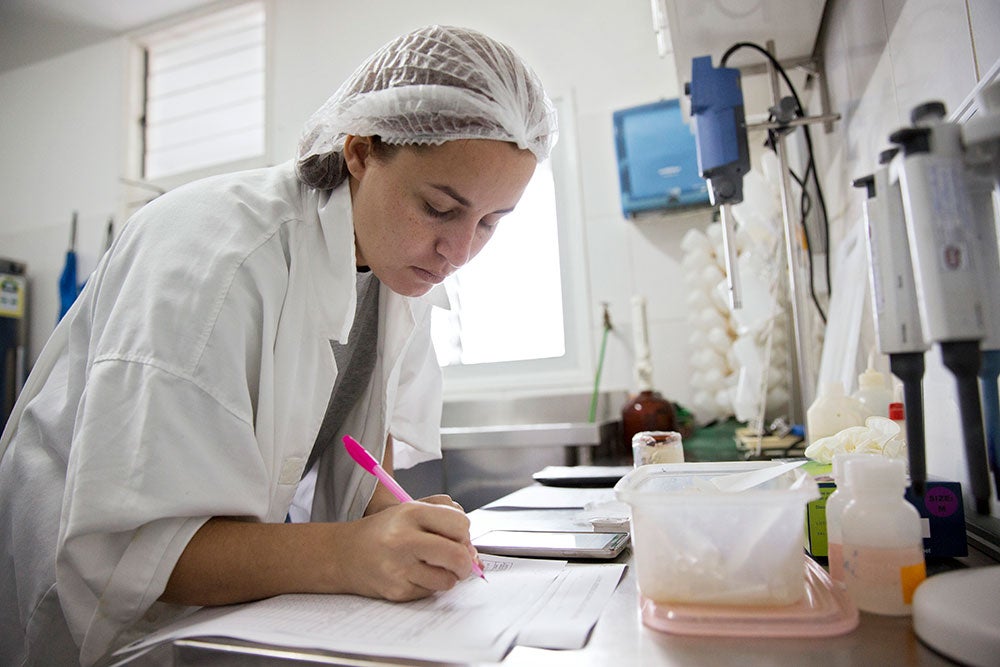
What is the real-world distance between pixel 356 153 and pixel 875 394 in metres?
0.86

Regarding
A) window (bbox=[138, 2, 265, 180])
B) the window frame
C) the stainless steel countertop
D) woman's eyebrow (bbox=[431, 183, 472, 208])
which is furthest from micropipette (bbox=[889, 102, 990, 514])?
window (bbox=[138, 2, 265, 180])

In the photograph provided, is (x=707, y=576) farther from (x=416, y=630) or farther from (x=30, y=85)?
(x=30, y=85)

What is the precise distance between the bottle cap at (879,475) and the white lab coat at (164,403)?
0.55 metres

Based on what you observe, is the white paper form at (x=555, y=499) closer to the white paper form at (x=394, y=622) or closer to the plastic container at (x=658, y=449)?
the plastic container at (x=658, y=449)

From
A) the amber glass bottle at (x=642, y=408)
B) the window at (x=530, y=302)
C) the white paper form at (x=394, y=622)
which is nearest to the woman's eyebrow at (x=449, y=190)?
the white paper form at (x=394, y=622)

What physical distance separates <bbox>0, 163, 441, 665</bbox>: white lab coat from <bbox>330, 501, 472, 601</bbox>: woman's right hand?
13 centimetres

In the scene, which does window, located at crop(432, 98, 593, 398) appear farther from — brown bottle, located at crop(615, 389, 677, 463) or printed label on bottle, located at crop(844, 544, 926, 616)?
printed label on bottle, located at crop(844, 544, 926, 616)

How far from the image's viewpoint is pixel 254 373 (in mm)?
719

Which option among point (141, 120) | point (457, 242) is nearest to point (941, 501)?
point (457, 242)

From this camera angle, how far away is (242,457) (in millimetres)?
643

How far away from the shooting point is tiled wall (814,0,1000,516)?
68 cm

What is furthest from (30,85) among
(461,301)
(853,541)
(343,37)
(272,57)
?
(853,541)

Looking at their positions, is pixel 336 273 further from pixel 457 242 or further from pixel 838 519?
pixel 838 519

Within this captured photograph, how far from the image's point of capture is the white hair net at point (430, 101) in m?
0.81
